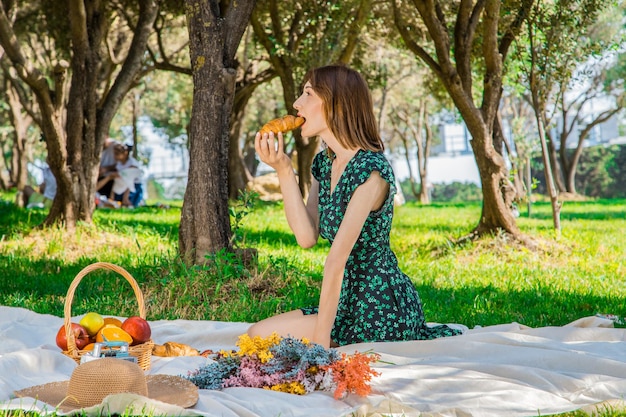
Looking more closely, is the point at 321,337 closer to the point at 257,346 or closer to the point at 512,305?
the point at 257,346

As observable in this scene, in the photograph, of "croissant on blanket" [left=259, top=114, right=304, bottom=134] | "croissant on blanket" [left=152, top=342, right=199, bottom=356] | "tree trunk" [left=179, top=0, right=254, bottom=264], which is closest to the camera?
"croissant on blanket" [left=259, top=114, right=304, bottom=134]

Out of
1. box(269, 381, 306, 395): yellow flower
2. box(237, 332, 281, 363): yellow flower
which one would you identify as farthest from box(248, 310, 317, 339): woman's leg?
box(269, 381, 306, 395): yellow flower

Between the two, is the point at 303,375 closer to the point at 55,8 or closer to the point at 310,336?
the point at 310,336

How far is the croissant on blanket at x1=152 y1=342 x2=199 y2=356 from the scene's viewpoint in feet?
15.6

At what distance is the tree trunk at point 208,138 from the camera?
278 inches

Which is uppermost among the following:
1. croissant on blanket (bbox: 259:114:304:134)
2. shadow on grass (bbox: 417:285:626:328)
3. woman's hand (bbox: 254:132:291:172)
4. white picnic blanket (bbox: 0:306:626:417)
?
croissant on blanket (bbox: 259:114:304:134)

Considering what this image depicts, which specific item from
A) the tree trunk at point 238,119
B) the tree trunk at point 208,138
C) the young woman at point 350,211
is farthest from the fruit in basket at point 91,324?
the tree trunk at point 238,119

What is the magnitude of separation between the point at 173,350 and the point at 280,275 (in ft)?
8.18

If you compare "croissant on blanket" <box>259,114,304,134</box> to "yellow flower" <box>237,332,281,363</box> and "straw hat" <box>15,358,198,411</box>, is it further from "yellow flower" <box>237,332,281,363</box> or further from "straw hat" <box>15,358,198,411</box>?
"straw hat" <box>15,358,198,411</box>

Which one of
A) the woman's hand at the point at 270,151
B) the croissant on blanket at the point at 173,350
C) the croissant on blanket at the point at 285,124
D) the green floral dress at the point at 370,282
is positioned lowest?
the croissant on blanket at the point at 173,350

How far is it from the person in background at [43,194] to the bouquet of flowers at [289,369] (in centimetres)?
1304

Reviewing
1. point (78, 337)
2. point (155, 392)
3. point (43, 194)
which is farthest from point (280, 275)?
point (43, 194)

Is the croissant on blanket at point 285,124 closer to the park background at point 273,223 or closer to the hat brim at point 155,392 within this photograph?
the hat brim at point 155,392

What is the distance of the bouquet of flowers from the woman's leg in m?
0.66
